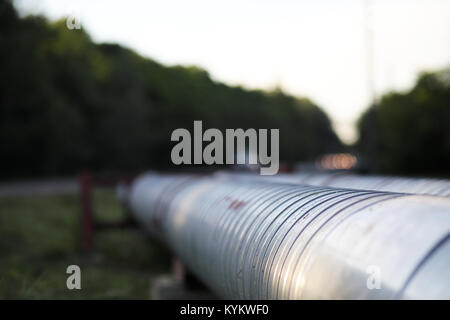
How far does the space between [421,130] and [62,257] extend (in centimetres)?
4238

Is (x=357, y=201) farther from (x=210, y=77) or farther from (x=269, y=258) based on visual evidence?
(x=210, y=77)

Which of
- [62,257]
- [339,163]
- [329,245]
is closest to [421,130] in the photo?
[339,163]

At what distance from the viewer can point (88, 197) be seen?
1300 centimetres

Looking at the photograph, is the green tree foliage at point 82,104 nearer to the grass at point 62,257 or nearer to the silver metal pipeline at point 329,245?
the grass at point 62,257

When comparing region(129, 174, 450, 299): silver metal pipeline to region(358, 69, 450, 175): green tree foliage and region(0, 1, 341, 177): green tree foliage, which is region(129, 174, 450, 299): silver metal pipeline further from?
region(358, 69, 450, 175): green tree foliage

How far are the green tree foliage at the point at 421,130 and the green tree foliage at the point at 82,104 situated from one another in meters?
22.0

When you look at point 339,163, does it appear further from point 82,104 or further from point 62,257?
point 62,257

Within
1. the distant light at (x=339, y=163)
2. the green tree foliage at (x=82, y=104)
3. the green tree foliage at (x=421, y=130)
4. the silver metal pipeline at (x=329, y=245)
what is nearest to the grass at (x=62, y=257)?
the silver metal pipeline at (x=329, y=245)

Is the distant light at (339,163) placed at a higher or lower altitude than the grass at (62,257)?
lower

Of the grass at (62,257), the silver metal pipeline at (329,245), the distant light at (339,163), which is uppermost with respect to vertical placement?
the silver metal pipeline at (329,245)

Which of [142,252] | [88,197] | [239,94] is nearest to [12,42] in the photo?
[88,197]

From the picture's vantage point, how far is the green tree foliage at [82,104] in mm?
28625

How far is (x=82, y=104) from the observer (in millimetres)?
40406

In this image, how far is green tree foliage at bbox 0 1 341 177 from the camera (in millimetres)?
28625
